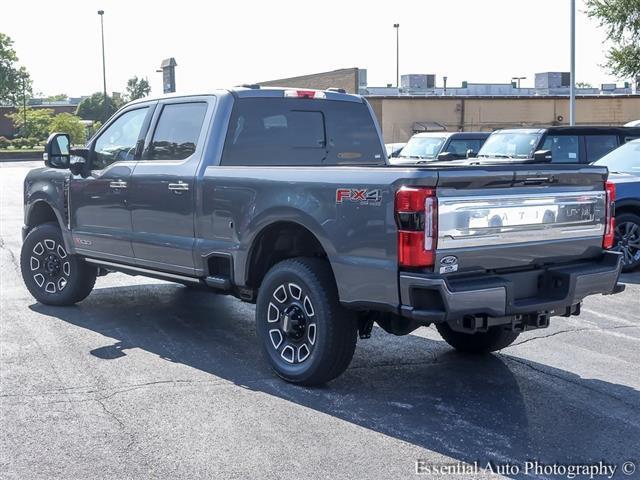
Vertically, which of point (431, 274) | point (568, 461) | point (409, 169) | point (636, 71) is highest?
point (636, 71)

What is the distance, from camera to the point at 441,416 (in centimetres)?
559

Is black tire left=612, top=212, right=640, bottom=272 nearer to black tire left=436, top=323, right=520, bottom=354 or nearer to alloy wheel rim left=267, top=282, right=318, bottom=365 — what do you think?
black tire left=436, top=323, right=520, bottom=354

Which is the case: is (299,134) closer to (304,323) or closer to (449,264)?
(304,323)

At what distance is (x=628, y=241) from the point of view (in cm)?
1134

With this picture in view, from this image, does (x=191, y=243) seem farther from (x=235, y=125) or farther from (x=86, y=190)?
(x=86, y=190)

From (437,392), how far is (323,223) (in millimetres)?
1433

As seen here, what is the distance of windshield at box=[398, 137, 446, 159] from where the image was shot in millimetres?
21516

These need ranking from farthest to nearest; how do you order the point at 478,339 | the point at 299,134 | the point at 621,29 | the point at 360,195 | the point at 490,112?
1. the point at 490,112
2. the point at 621,29
3. the point at 299,134
4. the point at 478,339
5. the point at 360,195

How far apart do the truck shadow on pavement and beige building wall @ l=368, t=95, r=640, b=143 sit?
31.3m

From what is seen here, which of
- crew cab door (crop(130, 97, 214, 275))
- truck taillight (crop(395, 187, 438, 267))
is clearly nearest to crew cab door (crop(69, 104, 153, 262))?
crew cab door (crop(130, 97, 214, 275))

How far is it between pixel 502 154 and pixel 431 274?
11382 mm

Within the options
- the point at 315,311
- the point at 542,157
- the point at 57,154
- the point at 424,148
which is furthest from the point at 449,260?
the point at 424,148

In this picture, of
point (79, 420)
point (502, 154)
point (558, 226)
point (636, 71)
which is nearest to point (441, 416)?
point (558, 226)

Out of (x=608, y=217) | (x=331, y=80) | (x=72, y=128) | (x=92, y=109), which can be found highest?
(x=92, y=109)
